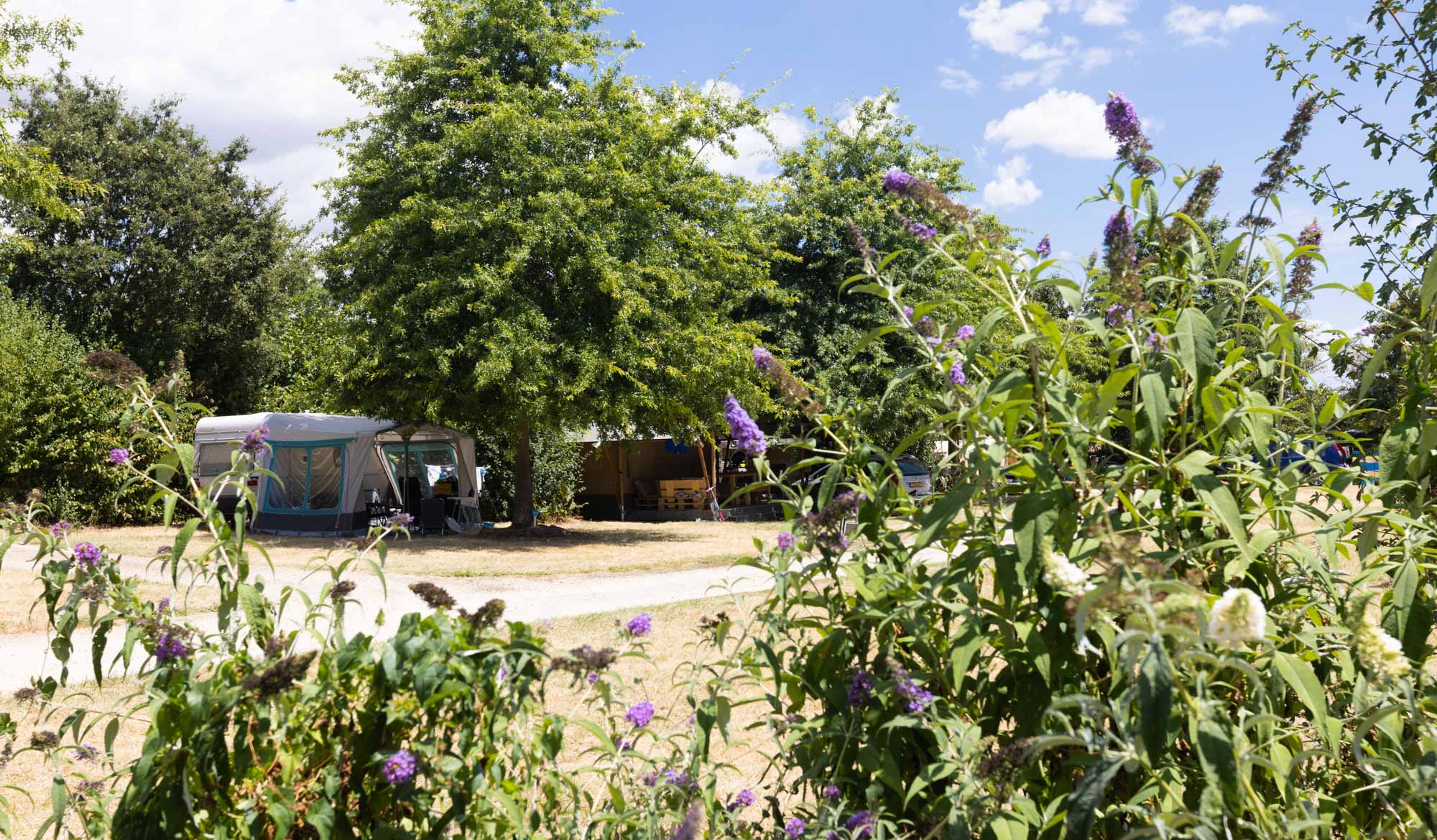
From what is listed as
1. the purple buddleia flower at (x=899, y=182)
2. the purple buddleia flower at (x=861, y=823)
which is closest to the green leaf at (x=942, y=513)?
the purple buddleia flower at (x=861, y=823)

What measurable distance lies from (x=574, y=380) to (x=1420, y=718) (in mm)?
13390

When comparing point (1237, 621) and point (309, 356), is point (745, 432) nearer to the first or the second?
point (1237, 621)

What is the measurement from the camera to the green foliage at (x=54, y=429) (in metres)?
18.0

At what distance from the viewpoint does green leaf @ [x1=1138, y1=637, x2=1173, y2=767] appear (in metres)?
0.92

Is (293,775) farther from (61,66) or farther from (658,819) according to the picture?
(61,66)

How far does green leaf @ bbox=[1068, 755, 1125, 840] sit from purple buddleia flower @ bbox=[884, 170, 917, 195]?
1.17m

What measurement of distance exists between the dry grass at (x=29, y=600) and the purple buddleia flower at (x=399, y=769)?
5473mm

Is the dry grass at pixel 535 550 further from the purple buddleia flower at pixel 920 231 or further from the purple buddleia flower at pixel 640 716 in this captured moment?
the purple buddleia flower at pixel 920 231

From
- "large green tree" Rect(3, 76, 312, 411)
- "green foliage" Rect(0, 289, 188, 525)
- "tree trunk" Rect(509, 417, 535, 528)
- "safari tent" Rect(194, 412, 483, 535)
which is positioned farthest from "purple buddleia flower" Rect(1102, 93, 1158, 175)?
"large green tree" Rect(3, 76, 312, 411)

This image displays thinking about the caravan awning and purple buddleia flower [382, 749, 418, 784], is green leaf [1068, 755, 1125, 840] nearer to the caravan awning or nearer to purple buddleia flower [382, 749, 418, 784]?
purple buddleia flower [382, 749, 418, 784]

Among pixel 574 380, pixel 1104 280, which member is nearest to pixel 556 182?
pixel 574 380

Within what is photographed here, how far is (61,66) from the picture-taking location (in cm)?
2066

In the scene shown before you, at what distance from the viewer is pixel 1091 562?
1.57m

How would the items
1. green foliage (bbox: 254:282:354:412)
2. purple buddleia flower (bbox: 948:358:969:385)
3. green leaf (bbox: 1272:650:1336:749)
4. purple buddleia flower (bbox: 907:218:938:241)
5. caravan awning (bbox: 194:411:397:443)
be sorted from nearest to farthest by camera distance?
green leaf (bbox: 1272:650:1336:749)
purple buddleia flower (bbox: 948:358:969:385)
purple buddleia flower (bbox: 907:218:938:241)
green foliage (bbox: 254:282:354:412)
caravan awning (bbox: 194:411:397:443)
